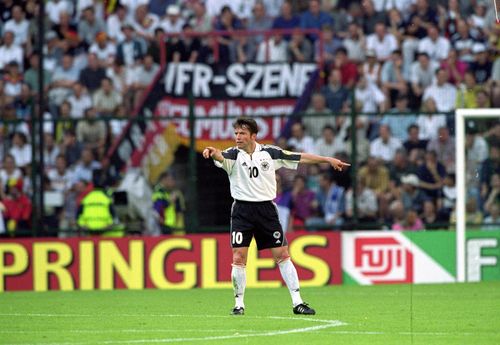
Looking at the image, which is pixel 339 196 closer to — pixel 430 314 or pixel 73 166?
pixel 73 166

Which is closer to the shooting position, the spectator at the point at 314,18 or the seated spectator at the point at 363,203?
the seated spectator at the point at 363,203

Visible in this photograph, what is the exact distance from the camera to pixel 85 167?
68.3 feet

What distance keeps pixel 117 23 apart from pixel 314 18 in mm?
4138

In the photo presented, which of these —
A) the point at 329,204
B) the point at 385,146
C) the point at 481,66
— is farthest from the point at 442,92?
the point at 329,204

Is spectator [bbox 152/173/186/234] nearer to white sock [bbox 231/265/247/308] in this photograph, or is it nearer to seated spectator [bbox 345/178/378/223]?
seated spectator [bbox 345/178/378/223]

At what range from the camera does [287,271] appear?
13469 mm

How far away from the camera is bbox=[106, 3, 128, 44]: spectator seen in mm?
25484

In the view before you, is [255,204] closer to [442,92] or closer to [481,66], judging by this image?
[442,92]

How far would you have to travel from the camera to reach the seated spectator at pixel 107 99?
77.3 ft

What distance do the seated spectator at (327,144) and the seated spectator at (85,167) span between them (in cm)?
368

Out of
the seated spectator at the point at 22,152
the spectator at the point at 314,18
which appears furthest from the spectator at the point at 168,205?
the spectator at the point at 314,18

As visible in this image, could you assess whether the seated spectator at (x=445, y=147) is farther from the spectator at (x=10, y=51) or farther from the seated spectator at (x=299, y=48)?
the spectator at (x=10, y=51)

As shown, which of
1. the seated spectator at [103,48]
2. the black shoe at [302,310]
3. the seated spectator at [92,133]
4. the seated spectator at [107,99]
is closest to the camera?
the black shoe at [302,310]

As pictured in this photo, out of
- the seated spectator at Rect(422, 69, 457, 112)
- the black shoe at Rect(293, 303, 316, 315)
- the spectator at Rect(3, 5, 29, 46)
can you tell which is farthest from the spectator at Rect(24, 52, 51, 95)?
the black shoe at Rect(293, 303, 316, 315)
